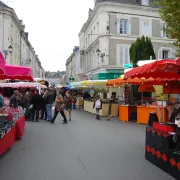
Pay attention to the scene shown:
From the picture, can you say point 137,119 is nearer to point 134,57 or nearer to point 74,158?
point 74,158

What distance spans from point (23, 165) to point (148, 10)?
29232mm

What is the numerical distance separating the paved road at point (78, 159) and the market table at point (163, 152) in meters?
0.16

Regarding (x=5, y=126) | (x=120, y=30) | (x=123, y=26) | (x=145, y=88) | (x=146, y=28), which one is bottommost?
(x=5, y=126)

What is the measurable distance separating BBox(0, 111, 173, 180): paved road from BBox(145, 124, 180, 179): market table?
Result: 16cm

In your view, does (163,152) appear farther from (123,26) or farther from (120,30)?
(123,26)

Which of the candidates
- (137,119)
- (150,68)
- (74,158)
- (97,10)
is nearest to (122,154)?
(74,158)

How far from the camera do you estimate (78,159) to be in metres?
6.33

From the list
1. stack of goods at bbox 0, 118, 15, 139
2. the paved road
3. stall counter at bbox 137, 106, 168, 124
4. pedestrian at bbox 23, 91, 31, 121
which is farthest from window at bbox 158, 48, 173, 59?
stack of goods at bbox 0, 118, 15, 139

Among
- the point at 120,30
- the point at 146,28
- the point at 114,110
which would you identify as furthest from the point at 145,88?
the point at 146,28

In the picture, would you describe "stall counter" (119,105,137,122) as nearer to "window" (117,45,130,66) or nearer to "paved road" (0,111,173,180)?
"paved road" (0,111,173,180)

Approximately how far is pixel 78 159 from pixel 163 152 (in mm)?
2139

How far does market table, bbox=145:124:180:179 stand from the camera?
16.3 feet

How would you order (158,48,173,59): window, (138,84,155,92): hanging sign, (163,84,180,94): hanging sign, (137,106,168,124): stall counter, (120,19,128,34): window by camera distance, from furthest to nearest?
(158,48,173,59): window < (120,19,128,34): window < (138,84,155,92): hanging sign < (137,106,168,124): stall counter < (163,84,180,94): hanging sign

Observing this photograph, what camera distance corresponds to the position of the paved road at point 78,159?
516cm
